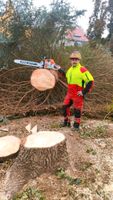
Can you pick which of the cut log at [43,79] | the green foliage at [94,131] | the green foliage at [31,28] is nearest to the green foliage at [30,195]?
the green foliage at [94,131]

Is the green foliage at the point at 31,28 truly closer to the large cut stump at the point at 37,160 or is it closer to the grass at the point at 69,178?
the large cut stump at the point at 37,160

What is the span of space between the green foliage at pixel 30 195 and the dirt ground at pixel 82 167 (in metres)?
0.06

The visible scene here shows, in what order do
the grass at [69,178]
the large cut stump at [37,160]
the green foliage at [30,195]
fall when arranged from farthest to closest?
1. the large cut stump at [37,160]
2. the grass at [69,178]
3. the green foliage at [30,195]

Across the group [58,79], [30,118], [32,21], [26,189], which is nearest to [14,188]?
[26,189]

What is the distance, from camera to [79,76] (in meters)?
5.48

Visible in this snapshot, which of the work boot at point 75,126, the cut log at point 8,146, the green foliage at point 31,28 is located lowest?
the work boot at point 75,126

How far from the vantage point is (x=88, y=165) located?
4508mm

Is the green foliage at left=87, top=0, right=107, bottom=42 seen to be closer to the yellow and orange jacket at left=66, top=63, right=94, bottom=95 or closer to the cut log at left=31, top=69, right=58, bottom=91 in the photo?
the cut log at left=31, top=69, right=58, bottom=91

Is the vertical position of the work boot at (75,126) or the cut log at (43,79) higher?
the cut log at (43,79)

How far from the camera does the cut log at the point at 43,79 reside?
640 cm

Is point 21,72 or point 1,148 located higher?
point 21,72

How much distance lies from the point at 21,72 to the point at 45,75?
1138 millimetres

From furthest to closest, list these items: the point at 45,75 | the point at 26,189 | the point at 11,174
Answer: the point at 45,75 → the point at 11,174 → the point at 26,189

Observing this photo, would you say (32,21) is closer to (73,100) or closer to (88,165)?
(73,100)
